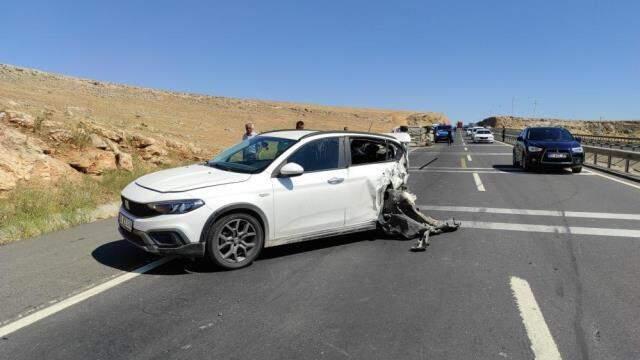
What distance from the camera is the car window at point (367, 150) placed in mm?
7039

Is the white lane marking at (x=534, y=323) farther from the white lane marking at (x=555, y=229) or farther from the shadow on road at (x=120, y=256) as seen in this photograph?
the shadow on road at (x=120, y=256)

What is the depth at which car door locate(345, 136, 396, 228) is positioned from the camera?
6.77 m

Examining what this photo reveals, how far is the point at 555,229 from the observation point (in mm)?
7719

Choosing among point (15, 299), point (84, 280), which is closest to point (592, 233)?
point (84, 280)

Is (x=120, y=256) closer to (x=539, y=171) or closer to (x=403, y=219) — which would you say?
(x=403, y=219)

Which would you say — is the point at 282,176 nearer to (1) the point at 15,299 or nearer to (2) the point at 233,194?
(2) the point at 233,194

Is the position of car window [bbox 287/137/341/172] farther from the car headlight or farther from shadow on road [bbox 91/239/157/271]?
shadow on road [bbox 91/239/157/271]

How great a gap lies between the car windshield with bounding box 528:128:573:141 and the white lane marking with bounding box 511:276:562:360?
1361 cm

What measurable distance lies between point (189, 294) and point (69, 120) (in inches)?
418

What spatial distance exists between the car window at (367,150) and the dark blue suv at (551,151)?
10.8m

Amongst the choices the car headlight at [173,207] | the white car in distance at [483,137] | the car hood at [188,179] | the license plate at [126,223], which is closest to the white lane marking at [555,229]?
the car hood at [188,179]

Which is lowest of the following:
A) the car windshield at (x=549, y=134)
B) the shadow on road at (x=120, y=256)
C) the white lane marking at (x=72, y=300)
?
the shadow on road at (x=120, y=256)

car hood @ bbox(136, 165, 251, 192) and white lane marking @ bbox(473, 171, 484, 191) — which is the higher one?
car hood @ bbox(136, 165, 251, 192)

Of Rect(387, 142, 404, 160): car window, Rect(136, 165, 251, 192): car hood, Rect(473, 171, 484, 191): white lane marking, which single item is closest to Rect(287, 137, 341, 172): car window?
Rect(136, 165, 251, 192): car hood
